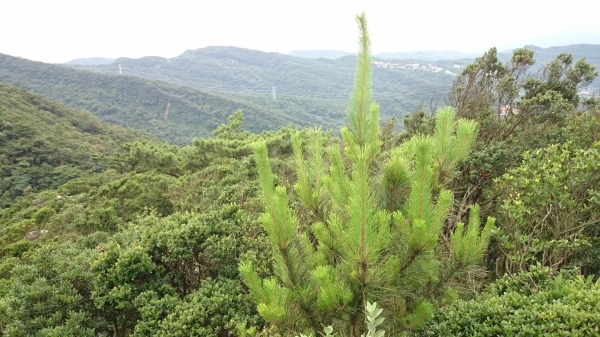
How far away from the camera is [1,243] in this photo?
1212 centimetres

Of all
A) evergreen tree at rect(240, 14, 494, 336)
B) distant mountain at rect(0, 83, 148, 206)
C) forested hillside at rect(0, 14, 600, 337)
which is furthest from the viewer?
distant mountain at rect(0, 83, 148, 206)

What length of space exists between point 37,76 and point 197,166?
402 ft

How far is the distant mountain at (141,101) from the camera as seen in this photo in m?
85.6

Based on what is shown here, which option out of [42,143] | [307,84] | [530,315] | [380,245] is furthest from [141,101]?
[530,315]

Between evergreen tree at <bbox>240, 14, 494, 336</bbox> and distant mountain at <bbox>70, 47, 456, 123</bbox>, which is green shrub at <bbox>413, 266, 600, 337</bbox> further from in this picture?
distant mountain at <bbox>70, 47, 456, 123</bbox>

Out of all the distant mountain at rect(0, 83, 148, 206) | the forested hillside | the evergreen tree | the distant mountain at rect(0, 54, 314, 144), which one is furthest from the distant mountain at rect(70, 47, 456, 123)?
the evergreen tree

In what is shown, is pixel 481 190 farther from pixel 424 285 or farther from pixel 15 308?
pixel 15 308

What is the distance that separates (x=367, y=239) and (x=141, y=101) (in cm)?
10890

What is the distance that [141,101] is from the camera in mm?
98625

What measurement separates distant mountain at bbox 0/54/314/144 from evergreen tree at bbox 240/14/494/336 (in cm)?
7769

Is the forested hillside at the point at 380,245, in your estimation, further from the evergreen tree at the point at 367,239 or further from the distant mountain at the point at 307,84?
the distant mountain at the point at 307,84

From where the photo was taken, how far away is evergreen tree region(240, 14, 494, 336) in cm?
187

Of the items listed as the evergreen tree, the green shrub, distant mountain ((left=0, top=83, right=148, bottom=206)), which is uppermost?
the evergreen tree

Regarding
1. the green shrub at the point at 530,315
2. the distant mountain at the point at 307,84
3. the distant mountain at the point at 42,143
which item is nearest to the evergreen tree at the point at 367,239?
the green shrub at the point at 530,315
